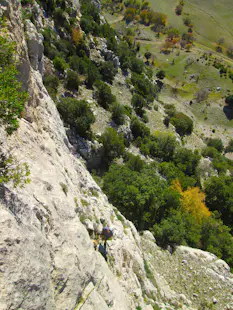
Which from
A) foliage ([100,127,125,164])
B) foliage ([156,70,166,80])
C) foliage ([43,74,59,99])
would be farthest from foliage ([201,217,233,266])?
foliage ([156,70,166,80])

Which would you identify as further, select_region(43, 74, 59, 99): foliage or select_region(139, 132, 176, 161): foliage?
select_region(139, 132, 176, 161): foliage

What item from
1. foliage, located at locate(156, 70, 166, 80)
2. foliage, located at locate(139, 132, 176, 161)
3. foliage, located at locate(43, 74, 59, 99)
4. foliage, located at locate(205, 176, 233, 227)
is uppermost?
foliage, located at locate(43, 74, 59, 99)

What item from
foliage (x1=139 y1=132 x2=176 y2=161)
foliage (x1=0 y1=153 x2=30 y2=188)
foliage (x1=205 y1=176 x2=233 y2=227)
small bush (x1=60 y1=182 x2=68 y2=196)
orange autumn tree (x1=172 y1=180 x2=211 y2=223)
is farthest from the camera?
foliage (x1=139 y1=132 x2=176 y2=161)

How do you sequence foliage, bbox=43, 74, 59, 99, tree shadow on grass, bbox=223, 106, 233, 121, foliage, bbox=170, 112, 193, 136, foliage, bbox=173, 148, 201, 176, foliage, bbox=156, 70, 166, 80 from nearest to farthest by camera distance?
foliage, bbox=43, 74, 59, 99 → foliage, bbox=173, 148, 201, 176 → foliage, bbox=170, 112, 193, 136 → tree shadow on grass, bbox=223, 106, 233, 121 → foliage, bbox=156, 70, 166, 80

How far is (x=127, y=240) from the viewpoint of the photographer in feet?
56.8

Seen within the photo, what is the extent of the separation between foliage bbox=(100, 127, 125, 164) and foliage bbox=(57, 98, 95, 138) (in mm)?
2959

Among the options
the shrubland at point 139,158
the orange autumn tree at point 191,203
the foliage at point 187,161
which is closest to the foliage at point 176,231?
the shrubland at point 139,158

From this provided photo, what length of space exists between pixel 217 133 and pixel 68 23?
64038 mm

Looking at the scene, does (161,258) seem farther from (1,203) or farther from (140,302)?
(1,203)

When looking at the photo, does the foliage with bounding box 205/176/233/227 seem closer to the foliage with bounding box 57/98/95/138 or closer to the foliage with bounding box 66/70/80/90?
the foliage with bounding box 57/98/95/138

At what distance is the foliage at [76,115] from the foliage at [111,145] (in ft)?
9.71

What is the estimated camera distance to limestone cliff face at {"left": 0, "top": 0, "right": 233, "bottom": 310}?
7.06m

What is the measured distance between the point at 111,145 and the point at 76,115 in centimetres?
718

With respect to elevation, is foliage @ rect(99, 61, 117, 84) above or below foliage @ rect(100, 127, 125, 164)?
above
